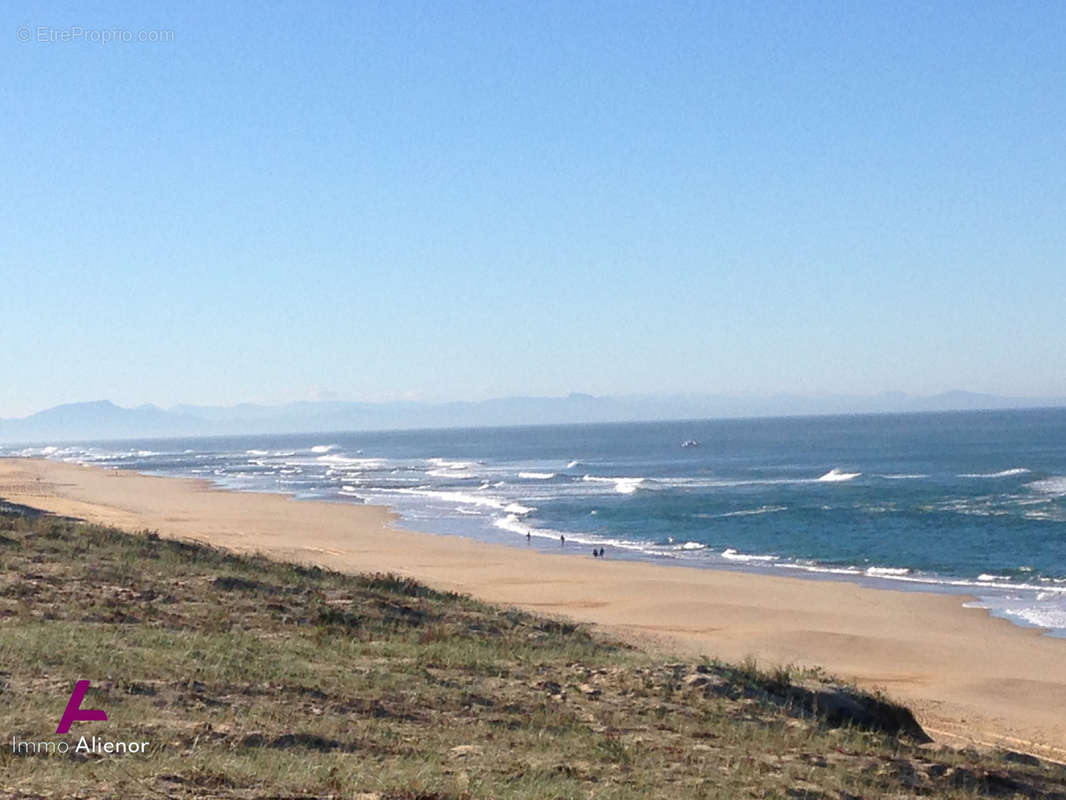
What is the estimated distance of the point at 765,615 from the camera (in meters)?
29.0

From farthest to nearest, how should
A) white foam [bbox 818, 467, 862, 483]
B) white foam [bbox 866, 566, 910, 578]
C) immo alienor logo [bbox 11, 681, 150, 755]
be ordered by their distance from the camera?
white foam [bbox 818, 467, 862, 483] → white foam [bbox 866, 566, 910, 578] → immo alienor logo [bbox 11, 681, 150, 755]

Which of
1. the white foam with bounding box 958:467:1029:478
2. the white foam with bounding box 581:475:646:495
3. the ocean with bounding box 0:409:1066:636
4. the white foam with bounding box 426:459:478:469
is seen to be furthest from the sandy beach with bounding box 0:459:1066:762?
the white foam with bounding box 426:459:478:469

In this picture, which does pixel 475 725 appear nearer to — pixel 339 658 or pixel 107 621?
pixel 339 658

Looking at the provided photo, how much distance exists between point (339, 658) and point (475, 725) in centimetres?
324

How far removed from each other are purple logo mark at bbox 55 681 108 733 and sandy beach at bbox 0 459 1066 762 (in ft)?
36.5

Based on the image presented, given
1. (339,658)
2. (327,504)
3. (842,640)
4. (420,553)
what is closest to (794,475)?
(327,504)

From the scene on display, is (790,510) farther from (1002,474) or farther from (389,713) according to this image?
(389,713)

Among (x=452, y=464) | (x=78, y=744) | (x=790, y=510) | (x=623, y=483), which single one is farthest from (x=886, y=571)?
(x=452, y=464)

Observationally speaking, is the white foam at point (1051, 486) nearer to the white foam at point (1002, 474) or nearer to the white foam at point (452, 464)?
the white foam at point (1002, 474)

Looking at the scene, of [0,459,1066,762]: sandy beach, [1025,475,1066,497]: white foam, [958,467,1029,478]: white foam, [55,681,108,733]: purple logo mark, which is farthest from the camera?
[958,467,1029,478]: white foam

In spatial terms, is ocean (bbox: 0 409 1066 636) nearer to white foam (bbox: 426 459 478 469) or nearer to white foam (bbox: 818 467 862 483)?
white foam (bbox: 818 467 862 483)

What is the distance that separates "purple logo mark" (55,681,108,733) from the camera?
31.5ft

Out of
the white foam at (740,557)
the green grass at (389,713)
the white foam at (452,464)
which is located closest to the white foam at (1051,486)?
the white foam at (740,557)

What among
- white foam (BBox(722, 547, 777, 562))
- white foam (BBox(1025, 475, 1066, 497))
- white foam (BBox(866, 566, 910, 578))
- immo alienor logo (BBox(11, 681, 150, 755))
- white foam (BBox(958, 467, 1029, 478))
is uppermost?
immo alienor logo (BBox(11, 681, 150, 755))
